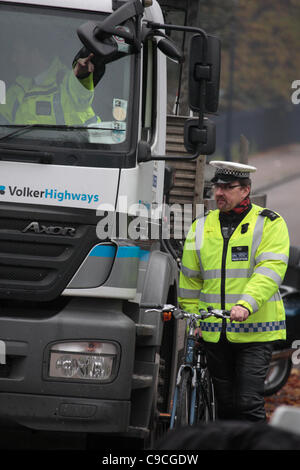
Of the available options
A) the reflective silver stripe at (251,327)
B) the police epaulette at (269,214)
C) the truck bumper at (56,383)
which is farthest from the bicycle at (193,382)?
A: the police epaulette at (269,214)

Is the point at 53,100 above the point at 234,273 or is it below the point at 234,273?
above

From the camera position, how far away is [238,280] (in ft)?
20.1

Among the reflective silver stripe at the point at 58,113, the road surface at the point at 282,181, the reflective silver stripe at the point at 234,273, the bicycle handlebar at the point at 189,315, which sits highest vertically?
the road surface at the point at 282,181

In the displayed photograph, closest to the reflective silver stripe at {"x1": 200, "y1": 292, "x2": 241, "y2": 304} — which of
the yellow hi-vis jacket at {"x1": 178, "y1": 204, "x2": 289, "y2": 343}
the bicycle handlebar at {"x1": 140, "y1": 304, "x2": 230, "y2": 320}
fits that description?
the yellow hi-vis jacket at {"x1": 178, "y1": 204, "x2": 289, "y2": 343}

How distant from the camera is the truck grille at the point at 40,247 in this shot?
18.6 feet

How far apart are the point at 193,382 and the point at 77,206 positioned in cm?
134

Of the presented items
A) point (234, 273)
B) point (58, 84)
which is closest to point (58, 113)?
point (58, 84)

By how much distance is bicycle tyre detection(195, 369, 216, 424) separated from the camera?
606cm

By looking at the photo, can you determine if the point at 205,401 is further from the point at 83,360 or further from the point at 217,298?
the point at 83,360

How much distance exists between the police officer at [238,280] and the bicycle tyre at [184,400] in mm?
345

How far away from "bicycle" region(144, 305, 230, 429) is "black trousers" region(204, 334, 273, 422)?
0.07 m

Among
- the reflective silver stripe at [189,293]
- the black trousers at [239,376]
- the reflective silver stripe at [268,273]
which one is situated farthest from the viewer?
the reflective silver stripe at [189,293]

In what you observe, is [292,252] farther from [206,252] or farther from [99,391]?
[99,391]

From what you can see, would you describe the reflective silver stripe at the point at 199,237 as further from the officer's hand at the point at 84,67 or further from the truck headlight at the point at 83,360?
the officer's hand at the point at 84,67
